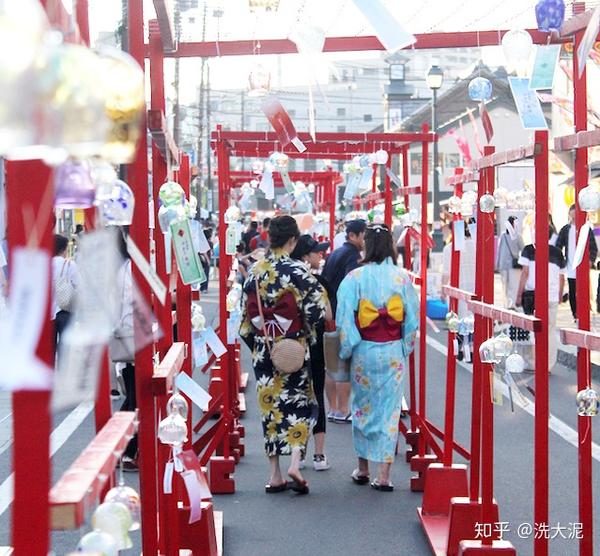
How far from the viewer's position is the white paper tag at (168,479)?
3770 millimetres

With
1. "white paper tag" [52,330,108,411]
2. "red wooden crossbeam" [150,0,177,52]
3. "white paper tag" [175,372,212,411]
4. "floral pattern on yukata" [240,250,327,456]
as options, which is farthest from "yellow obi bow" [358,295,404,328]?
"white paper tag" [52,330,108,411]

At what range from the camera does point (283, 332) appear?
697cm

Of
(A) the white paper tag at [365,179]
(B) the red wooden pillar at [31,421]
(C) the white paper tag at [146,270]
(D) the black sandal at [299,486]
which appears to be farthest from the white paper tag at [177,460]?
(A) the white paper tag at [365,179]

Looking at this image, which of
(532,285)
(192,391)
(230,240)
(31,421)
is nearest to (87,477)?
(31,421)

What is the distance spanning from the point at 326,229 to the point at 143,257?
16116 mm

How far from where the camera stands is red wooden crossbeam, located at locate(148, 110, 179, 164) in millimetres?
3734

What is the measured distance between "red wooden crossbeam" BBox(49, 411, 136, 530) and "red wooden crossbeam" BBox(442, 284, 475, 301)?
297 cm

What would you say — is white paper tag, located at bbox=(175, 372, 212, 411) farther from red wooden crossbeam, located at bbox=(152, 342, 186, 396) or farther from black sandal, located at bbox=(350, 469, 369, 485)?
black sandal, located at bbox=(350, 469, 369, 485)

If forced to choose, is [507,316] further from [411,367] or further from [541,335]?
[411,367]

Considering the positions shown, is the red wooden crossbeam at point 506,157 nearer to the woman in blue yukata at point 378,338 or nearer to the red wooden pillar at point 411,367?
the woman in blue yukata at point 378,338

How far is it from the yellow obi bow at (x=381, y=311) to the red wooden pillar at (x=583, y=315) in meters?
2.93

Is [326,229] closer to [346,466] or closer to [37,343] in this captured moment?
[346,466]

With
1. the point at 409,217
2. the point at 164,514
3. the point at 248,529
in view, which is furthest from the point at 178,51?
the point at 409,217

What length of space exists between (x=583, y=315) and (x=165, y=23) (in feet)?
6.38
